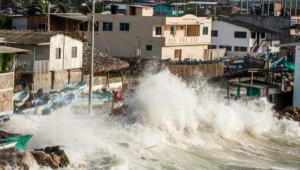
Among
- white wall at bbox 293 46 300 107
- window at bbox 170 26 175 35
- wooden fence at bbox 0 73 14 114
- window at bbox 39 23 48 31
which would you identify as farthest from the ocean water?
window at bbox 170 26 175 35

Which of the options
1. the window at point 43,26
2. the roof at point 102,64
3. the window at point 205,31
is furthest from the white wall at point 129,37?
the roof at point 102,64

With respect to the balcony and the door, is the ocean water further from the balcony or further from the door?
the door

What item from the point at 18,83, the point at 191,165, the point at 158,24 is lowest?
the point at 191,165

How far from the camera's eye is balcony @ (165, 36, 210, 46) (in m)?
52.5

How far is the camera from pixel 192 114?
3075 centimetres

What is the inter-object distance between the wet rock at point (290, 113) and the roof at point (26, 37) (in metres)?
13.5

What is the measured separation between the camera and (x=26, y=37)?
3519cm

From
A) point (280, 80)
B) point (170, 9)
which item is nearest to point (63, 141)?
point (280, 80)

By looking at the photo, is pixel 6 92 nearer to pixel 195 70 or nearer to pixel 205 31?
pixel 195 70

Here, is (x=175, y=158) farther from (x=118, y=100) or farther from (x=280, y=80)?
(x=280, y=80)

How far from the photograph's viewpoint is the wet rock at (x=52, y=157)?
20.6 metres

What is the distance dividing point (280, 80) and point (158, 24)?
1148 cm

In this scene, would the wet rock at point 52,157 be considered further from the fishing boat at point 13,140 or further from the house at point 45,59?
the house at point 45,59

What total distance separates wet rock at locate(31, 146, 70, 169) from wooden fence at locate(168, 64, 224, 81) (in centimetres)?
2199
